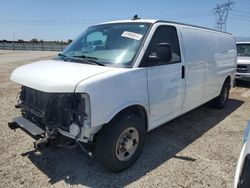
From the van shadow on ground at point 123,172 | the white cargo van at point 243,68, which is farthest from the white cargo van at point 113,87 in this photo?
the white cargo van at point 243,68

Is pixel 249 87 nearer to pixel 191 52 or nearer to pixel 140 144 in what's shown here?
pixel 191 52

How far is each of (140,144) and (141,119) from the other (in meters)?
0.40

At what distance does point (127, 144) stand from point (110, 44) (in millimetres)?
1580

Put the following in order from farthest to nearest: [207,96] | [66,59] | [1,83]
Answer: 1. [1,83]
2. [207,96]
3. [66,59]

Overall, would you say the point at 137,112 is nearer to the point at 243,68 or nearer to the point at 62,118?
the point at 62,118

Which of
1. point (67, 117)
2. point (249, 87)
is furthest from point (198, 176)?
point (249, 87)

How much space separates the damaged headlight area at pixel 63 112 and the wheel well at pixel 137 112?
1.63 ft

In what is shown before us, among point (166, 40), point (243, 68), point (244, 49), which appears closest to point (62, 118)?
point (166, 40)

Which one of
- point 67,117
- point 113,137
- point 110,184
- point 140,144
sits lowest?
point 110,184

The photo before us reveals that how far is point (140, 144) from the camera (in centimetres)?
375

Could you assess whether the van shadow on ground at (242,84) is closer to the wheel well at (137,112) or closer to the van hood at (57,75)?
the wheel well at (137,112)

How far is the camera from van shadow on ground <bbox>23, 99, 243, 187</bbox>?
11.1 feet

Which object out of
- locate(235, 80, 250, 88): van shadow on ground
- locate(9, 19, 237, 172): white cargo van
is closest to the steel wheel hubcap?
locate(9, 19, 237, 172): white cargo van

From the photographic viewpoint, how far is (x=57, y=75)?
3051 mm
